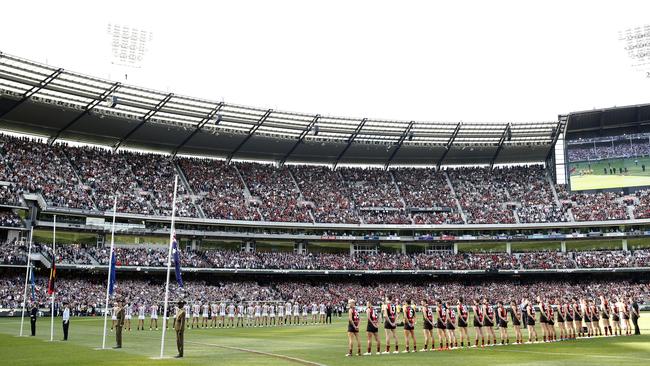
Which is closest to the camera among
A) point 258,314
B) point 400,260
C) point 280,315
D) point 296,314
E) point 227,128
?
point 258,314

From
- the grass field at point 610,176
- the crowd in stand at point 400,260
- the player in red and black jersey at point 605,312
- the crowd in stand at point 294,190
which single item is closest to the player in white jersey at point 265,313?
the crowd in stand at point 400,260

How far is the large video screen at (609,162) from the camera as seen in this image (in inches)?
3066

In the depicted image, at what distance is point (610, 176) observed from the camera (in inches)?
3113

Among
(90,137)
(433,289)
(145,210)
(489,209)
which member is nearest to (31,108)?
(90,137)

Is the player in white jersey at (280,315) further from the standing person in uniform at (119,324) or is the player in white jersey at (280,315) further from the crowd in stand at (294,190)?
the crowd in stand at (294,190)

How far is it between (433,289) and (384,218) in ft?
36.2

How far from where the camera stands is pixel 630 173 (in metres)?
78.1

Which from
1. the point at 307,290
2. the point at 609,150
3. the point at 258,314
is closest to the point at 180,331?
the point at 258,314

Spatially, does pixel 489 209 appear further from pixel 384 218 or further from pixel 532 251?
pixel 384 218

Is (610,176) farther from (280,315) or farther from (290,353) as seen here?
(290,353)

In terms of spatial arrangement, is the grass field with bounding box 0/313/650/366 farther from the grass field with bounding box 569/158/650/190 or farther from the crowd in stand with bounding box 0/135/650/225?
the grass field with bounding box 569/158/650/190

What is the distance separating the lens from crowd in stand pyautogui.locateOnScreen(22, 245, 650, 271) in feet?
230

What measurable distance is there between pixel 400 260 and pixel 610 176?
29193 mm

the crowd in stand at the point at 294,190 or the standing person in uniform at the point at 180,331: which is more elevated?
the crowd in stand at the point at 294,190
